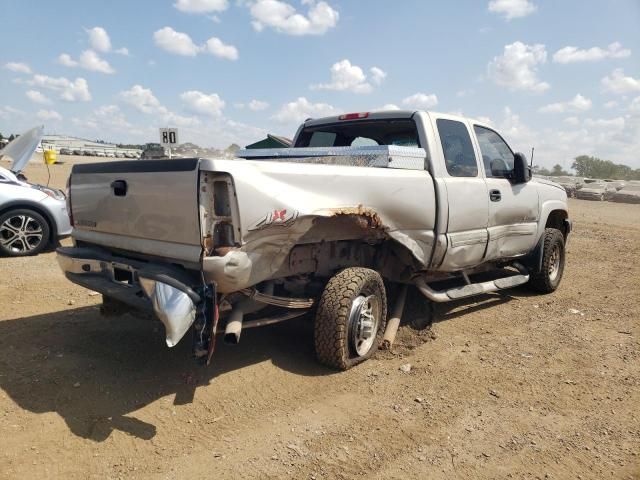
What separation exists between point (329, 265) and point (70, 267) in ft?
6.60

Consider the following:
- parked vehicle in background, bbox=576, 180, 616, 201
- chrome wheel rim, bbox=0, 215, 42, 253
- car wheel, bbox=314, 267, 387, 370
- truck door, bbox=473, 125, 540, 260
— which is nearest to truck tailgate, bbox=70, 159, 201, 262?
car wheel, bbox=314, 267, 387, 370

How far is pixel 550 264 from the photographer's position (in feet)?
20.9

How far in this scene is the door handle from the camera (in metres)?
3.43

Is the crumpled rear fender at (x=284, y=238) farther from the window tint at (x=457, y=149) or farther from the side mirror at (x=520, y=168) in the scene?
the side mirror at (x=520, y=168)

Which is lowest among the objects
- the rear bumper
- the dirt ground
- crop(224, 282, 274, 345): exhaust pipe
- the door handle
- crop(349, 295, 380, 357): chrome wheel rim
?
the dirt ground

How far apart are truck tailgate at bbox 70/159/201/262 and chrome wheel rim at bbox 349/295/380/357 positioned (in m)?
1.41

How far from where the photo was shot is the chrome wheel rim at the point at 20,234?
7176 mm

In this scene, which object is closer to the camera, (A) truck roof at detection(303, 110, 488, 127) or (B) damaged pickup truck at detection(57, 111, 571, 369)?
(B) damaged pickup truck at detection(57, 111, 571, 369)

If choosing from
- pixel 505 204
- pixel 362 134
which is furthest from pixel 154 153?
pixel 505 204

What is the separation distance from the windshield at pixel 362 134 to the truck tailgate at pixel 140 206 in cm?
247

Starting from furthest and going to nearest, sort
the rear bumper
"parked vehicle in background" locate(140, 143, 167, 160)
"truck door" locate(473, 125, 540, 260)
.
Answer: "parked vehicle in background" locate(140, 143, 167, 160) → "truck door" locate(473, 125, 540, 260) → the rear bumper

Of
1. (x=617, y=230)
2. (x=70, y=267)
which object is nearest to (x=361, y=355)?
(x=70, y=267)

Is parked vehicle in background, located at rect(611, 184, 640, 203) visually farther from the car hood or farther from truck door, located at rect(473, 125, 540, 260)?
the car hood

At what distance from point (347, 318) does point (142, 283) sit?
152 cm
